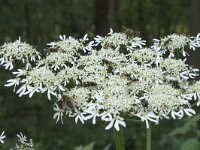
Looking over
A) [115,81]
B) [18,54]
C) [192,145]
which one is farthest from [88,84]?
[192,145]

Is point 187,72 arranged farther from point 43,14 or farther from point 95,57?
point 43,14

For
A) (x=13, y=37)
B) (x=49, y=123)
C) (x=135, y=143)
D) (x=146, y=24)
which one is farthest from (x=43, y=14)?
(x=146, y=24)

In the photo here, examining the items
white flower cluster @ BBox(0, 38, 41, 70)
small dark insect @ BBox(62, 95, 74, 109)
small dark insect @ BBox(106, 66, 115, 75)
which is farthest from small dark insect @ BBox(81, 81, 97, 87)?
white flower cluster @ BBox(0, 38, 41, 70)

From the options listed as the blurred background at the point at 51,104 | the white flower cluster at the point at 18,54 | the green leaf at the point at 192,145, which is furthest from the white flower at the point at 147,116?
the blurred background at the point at 51,104

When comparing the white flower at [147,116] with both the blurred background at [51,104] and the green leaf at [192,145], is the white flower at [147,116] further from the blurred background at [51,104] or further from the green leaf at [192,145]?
the blurred background at [51,104]

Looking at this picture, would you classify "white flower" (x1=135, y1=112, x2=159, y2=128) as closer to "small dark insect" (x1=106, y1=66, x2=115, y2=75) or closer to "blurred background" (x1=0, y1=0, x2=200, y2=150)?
"small dark insect" (x1=106, y1=66, x2=115, y2=75)

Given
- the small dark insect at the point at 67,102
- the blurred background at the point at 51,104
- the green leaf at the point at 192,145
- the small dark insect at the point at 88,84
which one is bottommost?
the green leaf at the point at 192,145

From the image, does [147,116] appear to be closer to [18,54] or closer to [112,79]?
[112,79]
